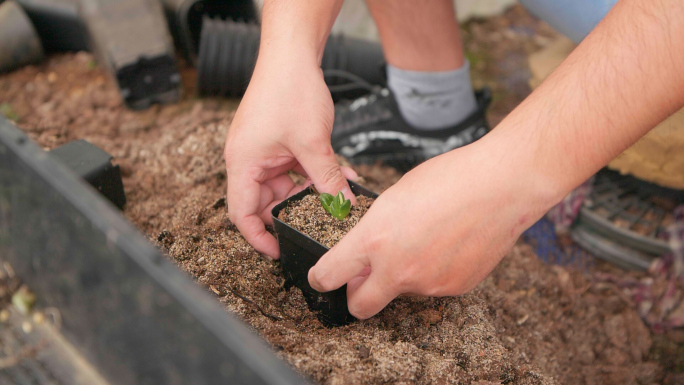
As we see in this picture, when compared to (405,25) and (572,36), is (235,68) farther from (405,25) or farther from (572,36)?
(572,36)

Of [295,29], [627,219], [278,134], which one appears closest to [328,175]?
[278,134]

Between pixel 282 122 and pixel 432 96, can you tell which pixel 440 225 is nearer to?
pixel 282 122

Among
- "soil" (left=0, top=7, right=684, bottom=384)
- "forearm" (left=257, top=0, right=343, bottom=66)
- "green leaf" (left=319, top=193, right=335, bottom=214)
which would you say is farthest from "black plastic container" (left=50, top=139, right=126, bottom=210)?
"green leaf" (left=319, top=193, right=335, bottom=214)

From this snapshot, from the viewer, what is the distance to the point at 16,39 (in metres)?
2.24

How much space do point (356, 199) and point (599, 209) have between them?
1023mm

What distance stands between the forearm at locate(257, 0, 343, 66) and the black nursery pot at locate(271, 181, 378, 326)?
300 mm

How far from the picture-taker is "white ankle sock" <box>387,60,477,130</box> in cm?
184

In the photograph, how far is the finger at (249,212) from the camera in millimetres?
1104

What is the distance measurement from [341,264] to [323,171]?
0.25m

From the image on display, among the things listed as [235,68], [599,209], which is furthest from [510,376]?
[235,68]

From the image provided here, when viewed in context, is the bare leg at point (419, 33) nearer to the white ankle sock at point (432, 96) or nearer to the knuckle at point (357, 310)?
→ the white ankle sock at point (432, 96)

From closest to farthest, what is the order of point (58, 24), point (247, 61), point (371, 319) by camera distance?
point (371, 319), point (247, 61), point (58, 24)

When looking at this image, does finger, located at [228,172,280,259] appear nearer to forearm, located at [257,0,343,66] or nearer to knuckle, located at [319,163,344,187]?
knuckle, located at [319,163,344,187]

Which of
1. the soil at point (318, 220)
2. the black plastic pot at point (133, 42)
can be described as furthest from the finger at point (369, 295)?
the black plastic pot at point (133, 42)
